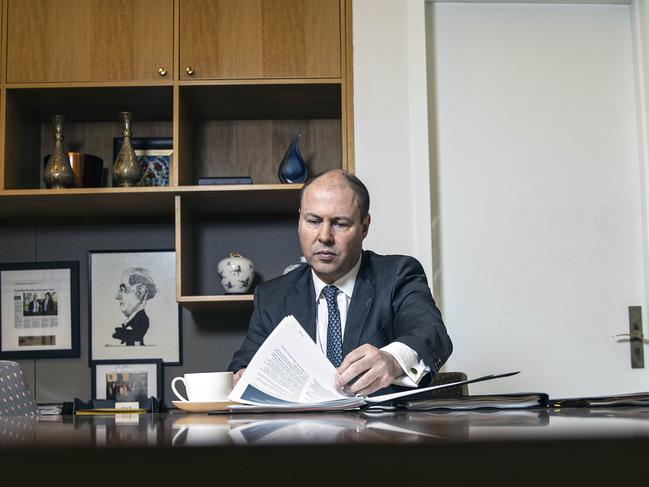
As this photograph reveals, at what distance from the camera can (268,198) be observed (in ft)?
10.4

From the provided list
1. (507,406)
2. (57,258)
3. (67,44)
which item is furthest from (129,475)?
(57,258)

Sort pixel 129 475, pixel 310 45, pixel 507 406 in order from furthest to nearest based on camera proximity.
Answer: pixel 310 45 < pixel 507 406 < pixel 129 475

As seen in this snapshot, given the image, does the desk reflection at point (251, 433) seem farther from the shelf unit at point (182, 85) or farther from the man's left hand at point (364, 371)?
the shelf unit at point (182, 85)

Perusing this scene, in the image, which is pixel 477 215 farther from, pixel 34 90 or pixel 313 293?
pixel 34 90

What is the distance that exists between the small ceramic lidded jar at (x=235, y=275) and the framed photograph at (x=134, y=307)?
0.34 metres

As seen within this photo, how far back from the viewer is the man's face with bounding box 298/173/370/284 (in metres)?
2.46

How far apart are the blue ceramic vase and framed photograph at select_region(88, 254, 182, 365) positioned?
589 mm

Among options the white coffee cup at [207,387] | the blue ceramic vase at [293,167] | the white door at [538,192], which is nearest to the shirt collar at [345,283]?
the blue ceramic vase at [293,167]

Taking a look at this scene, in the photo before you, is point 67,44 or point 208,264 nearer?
point 67,44

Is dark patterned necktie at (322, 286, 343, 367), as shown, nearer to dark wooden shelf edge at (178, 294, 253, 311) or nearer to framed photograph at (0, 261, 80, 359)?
dark wooden shelf edge at (178, 294, 253, 311)

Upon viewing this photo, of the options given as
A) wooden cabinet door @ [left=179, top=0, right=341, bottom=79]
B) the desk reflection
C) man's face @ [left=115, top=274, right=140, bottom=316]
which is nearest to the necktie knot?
wooden cabinet door @ [left=179, top=0, right=341, bottom=79]

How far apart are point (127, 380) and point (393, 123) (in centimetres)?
142

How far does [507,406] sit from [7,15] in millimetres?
2753

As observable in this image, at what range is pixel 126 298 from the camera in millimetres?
3430
